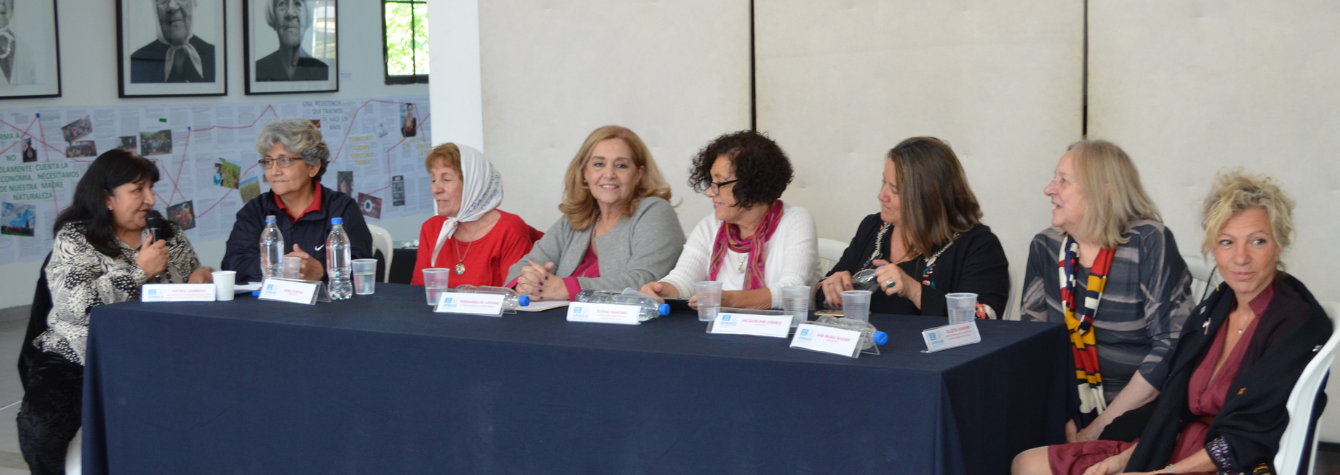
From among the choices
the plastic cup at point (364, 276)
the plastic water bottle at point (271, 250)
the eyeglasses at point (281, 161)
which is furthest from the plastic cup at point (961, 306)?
the eyeglasses at point (281, 161)

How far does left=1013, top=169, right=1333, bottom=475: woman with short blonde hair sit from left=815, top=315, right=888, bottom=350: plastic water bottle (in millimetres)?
389

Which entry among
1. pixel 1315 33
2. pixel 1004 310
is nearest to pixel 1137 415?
pixel 1004 310

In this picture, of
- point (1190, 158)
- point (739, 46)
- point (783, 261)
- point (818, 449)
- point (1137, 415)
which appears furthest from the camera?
point (739, 46)

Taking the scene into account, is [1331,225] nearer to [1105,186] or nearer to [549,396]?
[1105,186]

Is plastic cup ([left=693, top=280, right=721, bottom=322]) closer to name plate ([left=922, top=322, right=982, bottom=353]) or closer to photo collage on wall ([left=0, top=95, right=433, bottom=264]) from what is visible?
name plate ([left=922, top=322, right=982, bottom=353])

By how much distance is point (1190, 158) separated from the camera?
3.36 meters

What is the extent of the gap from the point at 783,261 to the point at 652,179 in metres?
0.57

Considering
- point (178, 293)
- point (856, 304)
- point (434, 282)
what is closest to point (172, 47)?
point (178, 293)

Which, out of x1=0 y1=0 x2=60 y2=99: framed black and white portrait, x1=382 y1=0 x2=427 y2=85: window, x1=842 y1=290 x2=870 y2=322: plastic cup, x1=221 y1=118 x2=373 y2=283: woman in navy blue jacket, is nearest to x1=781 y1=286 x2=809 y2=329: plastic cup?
x1=842 y1=290 x2=870 y2=322: plastic cup

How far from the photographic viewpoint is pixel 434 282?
8.22 ft

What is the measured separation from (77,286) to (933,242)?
230 cm

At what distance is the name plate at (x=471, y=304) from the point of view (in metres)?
2.35

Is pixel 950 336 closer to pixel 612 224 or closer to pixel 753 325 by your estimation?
pixel 753 325

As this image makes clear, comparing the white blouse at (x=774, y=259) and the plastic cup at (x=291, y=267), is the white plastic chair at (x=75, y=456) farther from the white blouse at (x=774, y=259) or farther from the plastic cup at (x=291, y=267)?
the white blouse at (x=774, y=259)
